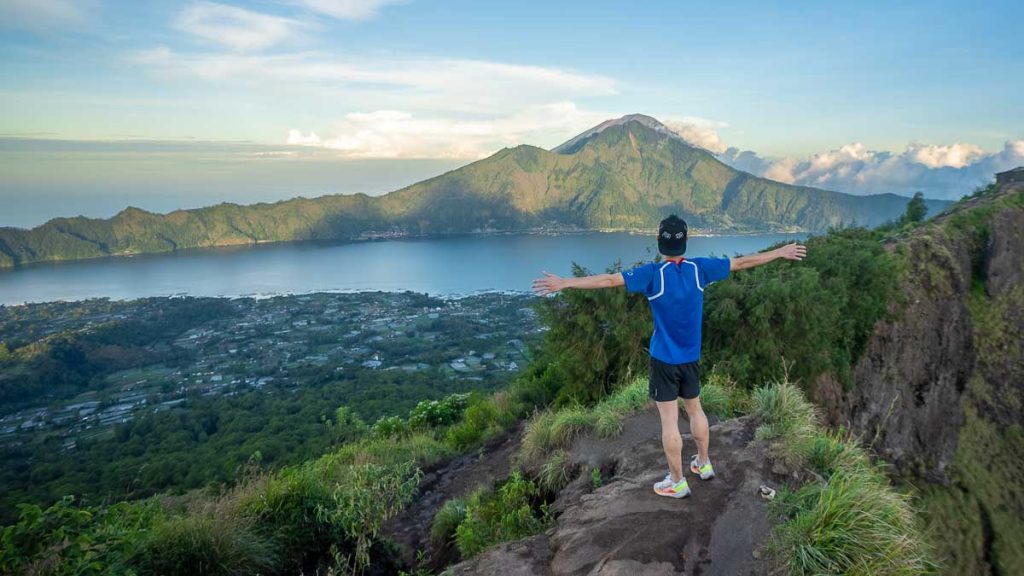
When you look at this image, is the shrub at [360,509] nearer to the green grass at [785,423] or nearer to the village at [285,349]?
the green grass at [785,423]

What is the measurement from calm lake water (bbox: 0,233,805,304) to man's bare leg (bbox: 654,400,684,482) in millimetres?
64187

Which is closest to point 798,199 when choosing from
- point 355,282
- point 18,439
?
point 355,282

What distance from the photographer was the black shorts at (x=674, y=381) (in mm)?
3822

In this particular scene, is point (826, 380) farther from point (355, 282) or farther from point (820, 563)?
point (355, 282)

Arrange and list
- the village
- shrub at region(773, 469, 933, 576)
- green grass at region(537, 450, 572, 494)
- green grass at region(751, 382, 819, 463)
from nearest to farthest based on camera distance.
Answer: shrub at region(773, 469, 933, 576) → green grass at region(751, 382, 819, 463) → green grass at region(537, 450, 572, 494) → the village

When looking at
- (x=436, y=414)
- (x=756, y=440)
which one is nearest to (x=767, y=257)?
(x=756, y=440)

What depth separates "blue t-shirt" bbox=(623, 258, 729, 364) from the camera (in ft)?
12.3

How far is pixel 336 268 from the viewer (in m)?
113

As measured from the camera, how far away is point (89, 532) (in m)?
3.61

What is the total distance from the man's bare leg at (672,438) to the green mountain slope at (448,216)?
157 meters

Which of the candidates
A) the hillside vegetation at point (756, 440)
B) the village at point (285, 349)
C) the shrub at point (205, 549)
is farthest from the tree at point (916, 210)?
the shrub at point (205, 549)

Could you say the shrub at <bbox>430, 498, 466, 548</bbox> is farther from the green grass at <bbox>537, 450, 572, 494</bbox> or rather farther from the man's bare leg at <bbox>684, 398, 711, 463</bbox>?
the man's bare leg at <bbox>684, 398, 711, 463</bbox>

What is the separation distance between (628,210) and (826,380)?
17003 centimetres

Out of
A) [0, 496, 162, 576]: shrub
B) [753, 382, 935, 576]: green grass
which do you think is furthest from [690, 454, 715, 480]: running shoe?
[0, 496, 162, 576]: shrub
